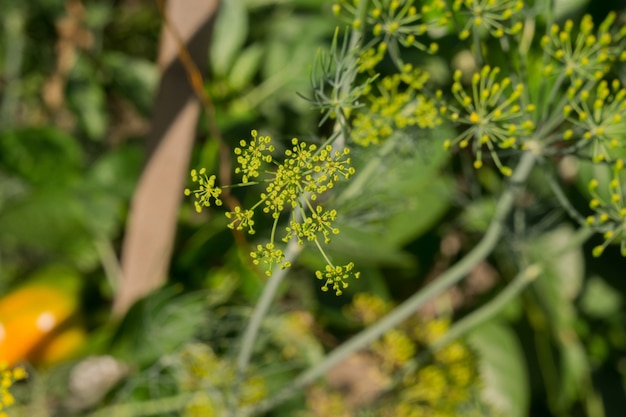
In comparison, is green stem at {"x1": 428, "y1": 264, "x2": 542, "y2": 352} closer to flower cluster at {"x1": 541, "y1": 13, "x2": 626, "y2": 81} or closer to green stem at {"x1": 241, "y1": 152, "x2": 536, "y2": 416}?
green stem at {"x1": 241, "y1": 152, "x2": 536, "y2": 416}

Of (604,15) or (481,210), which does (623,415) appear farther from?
(604,15)

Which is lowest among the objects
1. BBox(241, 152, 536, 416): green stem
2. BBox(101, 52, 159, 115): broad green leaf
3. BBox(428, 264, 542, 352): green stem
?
BBox(428, 264, 542, 352): green stem

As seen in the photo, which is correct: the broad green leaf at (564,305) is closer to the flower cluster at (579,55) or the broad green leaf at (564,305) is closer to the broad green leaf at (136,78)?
the flower cluster at (579,55)

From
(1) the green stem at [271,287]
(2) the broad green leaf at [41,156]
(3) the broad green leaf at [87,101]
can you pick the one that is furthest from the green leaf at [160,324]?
(3) the broad green leaf at [87,101]

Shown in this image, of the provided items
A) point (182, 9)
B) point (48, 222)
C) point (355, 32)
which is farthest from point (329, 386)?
point (355, 32)

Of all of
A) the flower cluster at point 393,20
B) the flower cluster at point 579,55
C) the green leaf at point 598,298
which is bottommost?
the green leaf at point 598,298

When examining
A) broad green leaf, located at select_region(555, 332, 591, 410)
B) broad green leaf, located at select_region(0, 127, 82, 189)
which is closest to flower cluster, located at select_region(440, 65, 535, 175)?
broad green leaf, located at select_region(555, 332, 591, 410)

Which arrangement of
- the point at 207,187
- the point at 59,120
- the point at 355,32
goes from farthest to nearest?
the point at 59,120
the point at 355,32
the point at 207,187
